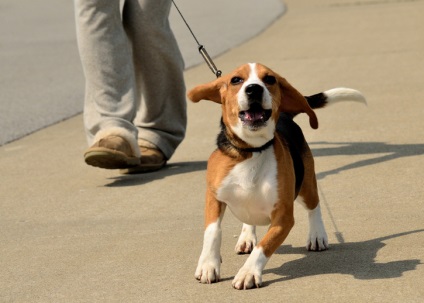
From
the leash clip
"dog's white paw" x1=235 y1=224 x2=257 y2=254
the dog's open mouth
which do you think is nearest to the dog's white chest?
the dog's open mouth

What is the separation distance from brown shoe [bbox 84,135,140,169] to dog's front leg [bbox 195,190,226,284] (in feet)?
6.76

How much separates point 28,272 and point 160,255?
0.64 m

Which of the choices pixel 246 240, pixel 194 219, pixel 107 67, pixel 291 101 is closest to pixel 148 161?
pixel 107 67

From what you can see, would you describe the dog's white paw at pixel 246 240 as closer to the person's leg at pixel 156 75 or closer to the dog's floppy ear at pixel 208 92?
the dog's floppy ear at pixel 208 92

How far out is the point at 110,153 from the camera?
22.6 feet

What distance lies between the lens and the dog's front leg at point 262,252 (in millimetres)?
4703

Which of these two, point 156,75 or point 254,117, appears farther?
point 156,75

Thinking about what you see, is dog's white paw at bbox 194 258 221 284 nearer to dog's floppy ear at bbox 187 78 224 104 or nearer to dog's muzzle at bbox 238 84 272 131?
dog's muzzle at bbox 238 84 272 131

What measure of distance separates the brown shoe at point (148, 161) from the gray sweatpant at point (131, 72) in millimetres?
63

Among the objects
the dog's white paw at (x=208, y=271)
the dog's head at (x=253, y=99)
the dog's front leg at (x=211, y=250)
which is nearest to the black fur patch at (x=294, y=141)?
the dog's head at (x=253, y=99)

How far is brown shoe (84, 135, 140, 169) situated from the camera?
22.7 feet

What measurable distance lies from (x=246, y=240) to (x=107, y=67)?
2330mm

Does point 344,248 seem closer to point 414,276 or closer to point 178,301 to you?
point 414,276

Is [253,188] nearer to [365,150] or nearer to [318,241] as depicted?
[318,241]
